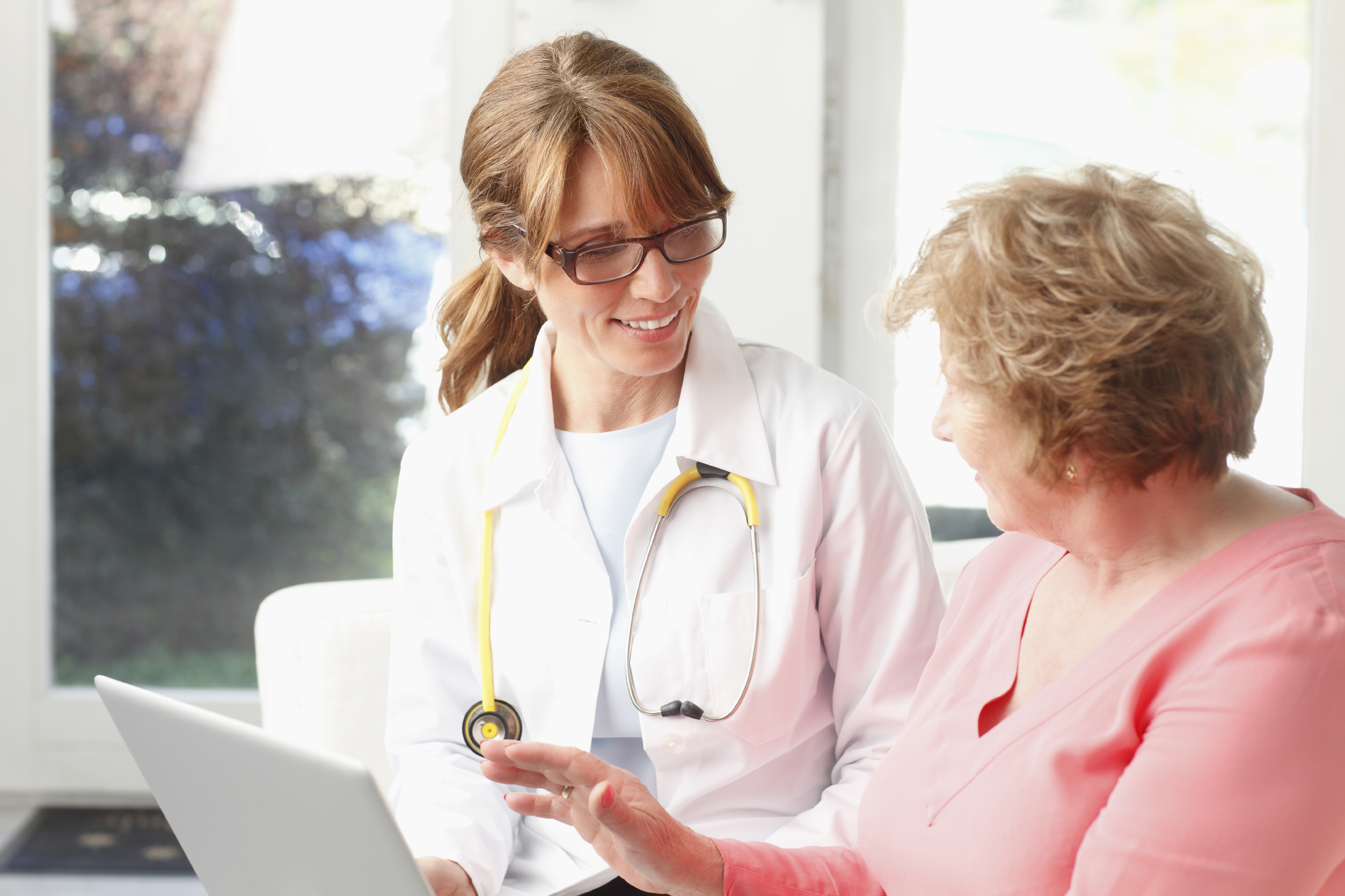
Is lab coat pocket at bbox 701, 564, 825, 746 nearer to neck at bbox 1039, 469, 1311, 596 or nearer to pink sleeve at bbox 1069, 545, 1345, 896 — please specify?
neck at bbox 1039, 469, 1311, 596

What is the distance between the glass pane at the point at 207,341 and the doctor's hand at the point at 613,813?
2.04 m

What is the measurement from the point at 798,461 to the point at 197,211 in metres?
2.06

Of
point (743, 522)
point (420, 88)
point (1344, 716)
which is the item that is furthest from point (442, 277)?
point (1344, 716)

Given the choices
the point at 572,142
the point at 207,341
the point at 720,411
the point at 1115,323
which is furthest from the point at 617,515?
the point at 207,341

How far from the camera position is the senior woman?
786mm

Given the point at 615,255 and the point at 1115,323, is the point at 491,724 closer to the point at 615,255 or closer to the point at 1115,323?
the point at 615,255

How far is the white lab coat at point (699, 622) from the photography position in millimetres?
1376

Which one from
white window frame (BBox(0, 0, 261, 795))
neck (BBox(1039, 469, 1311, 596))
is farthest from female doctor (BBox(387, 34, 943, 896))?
white window frame (BBox(0, 0, 261, 795))

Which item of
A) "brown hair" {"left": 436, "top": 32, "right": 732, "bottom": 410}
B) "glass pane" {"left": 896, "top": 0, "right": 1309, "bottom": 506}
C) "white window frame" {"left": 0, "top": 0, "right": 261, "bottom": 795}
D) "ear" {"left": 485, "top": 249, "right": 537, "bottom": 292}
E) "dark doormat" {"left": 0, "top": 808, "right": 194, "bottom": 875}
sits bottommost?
"dark doormat" {"left": 0, "top": 808, "right": 194, "bottom": 875}

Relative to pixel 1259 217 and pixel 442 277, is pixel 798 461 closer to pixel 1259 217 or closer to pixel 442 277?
pixel 1259 217

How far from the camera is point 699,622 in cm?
138

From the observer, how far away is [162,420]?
116 inches

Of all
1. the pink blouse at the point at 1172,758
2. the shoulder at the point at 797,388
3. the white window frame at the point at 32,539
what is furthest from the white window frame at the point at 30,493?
the pink blouse at the point at 1172,758

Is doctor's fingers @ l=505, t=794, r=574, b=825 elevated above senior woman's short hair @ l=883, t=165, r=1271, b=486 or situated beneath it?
situated beneath
